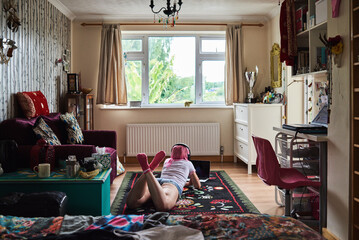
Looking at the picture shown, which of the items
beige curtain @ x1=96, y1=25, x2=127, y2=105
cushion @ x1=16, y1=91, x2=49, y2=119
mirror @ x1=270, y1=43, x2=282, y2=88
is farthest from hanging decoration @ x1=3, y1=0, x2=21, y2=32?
mirror @ x1=270, y1=43, x2=282, y2=88

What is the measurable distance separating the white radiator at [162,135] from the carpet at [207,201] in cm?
135

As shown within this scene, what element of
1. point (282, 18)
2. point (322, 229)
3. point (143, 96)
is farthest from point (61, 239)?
point (143, 96)

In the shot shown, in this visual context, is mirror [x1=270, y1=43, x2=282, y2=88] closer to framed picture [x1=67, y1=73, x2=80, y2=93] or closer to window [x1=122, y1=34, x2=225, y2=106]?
window [x1=122, y1=34, x2=225, y2=106]

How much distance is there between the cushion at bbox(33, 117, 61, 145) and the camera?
12.0 ft

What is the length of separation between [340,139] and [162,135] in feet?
12.2

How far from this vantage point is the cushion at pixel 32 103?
389 cm

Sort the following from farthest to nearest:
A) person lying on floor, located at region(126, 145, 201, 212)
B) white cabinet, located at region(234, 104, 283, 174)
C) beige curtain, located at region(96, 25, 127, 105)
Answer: beige curtain, located at region(96, 25, 127, 105), white cabinet, located at region(234, 104, 283, 174), person lying on floor, located at region(126, 145, 201, 212)

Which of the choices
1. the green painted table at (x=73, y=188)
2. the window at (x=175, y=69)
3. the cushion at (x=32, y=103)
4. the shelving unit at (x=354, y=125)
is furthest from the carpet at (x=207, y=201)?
the window at (x=175, y=69)

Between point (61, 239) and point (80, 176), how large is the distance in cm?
150

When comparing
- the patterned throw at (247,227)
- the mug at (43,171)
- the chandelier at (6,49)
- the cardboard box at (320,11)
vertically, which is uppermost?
the cardboard box at (320,11)

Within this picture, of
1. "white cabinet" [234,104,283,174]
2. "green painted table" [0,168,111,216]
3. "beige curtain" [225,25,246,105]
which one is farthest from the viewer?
"beige curtain" [225,25,246,105]

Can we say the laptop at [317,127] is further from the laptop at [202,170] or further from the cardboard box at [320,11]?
the laptop at [202,170]

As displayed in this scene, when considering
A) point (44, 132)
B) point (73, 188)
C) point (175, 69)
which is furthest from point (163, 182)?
point (175, 69)

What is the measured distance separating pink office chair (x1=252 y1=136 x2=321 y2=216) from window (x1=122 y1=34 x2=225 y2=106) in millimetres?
3482
